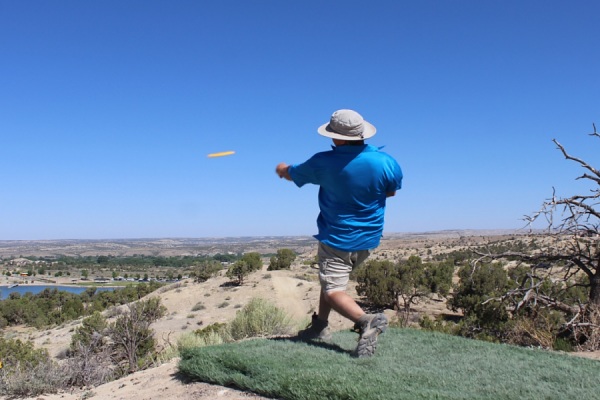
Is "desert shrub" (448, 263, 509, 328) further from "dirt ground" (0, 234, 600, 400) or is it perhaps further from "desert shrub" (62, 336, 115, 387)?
"desert shrub" (62, 336, 115, 387)

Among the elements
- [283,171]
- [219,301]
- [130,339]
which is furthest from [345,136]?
[219,301]

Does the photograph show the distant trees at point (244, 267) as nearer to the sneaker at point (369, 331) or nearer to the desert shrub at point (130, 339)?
the desert shrub at point (130, 339)

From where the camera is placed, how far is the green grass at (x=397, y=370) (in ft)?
10.8

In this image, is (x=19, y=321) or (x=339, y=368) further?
(x=19, y=321)

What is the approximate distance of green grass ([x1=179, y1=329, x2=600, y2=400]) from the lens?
10.8 feet

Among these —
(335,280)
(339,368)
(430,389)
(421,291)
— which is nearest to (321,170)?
(335,280)

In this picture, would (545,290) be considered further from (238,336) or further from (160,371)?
(160,371)

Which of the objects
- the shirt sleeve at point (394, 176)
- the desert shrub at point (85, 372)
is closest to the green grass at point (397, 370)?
the shirt sleeve at point (394, 176)

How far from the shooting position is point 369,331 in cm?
410

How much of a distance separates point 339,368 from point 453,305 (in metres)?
15.7

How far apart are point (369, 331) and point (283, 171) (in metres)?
1.57

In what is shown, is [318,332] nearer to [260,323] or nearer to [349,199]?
[349,199]

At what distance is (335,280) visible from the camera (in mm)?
4445

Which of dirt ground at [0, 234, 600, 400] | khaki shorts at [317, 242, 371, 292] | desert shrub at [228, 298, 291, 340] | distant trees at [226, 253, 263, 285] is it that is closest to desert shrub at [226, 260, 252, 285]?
distant trees at [226, 253, 263, 285]
